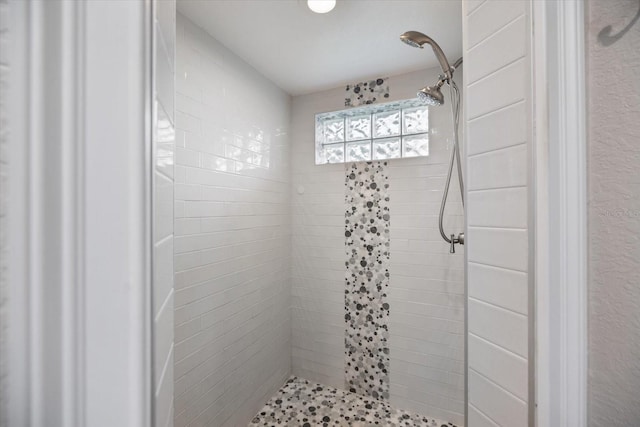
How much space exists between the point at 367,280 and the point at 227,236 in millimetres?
1048

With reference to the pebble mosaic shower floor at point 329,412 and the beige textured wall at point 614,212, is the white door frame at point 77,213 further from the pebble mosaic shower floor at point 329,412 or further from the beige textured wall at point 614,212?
the pebble mosaic shower floor at point 329,412

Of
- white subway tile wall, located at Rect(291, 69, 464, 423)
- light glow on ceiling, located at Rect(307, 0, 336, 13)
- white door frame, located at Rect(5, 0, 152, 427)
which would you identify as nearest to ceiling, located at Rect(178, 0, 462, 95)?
light glow on ceiling, located at Rect(307, 0, 336, 13)

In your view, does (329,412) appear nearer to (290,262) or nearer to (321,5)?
(290,262)

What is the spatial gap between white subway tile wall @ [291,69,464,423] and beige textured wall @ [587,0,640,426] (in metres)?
1.28

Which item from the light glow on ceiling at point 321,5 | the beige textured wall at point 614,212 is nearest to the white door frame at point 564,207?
the beige textured wall at point 614,212

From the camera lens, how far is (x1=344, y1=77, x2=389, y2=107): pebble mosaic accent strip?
1984mm

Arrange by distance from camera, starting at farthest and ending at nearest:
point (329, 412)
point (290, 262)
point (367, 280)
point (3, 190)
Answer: point (290, 262) → point (367, 280) → point (329, 412) → point (3, 190)

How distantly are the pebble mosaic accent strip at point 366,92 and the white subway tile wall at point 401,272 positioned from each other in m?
0.06

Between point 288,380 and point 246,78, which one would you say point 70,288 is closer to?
point 246,78

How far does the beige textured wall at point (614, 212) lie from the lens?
48 cm

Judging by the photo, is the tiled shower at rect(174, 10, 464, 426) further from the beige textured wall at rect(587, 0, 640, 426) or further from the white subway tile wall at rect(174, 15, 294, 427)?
the beige textured wall at rect(587, 0, 640, 426)

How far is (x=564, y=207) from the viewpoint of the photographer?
1.71ft

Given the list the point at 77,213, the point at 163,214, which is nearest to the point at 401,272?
the point at 163,214

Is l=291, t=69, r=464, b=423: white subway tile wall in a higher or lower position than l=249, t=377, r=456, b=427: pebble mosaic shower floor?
higher
